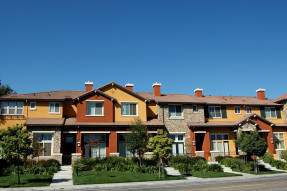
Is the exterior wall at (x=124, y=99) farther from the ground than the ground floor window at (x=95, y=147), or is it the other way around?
the exterior wall at (x=124, y=99)

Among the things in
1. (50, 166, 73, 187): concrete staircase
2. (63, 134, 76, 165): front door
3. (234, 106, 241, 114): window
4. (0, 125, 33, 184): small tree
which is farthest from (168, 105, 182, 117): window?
(0, 125, 33, 184): small tree

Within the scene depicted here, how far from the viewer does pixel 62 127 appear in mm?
28156

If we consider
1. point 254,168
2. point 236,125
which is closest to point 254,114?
point 236,125

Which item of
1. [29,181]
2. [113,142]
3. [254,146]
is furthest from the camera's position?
[113,142]

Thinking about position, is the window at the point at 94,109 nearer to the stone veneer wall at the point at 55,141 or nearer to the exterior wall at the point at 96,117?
the exterior wall at the point at 96,117

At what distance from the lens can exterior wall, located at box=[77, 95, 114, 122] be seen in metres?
29.6

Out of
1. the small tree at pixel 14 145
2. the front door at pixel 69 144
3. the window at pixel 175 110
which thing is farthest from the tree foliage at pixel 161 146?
the window at pixel 175 110

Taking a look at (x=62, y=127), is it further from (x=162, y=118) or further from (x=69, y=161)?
(x=162, y=118)

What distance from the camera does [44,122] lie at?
2758cm

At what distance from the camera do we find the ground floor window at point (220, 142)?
109ft

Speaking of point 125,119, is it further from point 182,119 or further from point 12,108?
point 12,108

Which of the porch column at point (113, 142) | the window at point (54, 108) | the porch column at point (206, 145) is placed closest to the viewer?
→ the porch column at point (113, 142)

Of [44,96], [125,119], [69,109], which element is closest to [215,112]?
[125,119]

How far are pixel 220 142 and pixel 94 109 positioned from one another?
1616 cm
